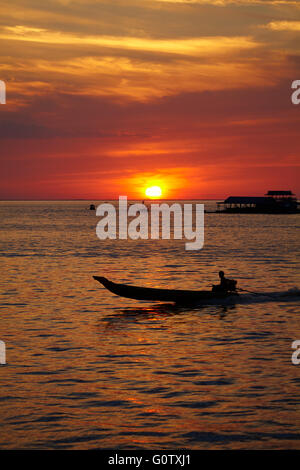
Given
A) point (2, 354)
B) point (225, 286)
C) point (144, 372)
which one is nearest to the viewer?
point (144, 372)

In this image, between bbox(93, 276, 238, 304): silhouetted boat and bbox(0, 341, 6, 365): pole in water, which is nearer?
bbox(0, 341, 6, 365): pole in water

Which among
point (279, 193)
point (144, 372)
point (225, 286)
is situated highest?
point (279, 193)

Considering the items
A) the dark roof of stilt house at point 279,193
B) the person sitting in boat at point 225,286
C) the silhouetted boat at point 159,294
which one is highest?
the dark roof of stilt house at point 279,193

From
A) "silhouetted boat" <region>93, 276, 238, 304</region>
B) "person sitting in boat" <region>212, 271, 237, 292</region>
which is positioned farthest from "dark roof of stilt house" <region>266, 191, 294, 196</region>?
"silhouetted boat" <region>93, 276, 238, 304</region>

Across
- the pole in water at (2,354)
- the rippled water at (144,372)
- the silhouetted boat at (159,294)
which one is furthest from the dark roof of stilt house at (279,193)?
the pole in water at (2,354)

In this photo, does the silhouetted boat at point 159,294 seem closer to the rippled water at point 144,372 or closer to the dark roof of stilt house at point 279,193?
the rippled water at point 144,372

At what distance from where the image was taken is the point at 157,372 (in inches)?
685

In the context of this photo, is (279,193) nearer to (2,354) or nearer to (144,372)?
(2,354)

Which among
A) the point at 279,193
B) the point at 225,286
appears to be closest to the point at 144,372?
the point at 225,286

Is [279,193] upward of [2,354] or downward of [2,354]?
upward

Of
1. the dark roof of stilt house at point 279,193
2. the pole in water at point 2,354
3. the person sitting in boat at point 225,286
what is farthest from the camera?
the dark roof of stilt house at point 279,193

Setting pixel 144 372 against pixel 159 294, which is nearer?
pixel 144 372

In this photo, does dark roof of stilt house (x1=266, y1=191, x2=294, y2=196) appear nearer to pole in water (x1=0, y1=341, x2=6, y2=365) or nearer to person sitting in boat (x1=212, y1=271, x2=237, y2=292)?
person sitting in boat (x1=212, y1=271, x2=237, y2=292)

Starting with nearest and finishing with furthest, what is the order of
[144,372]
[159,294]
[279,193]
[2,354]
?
1. [144,372]
2. [2,354]
3. [159,294]
4. [279,193]
